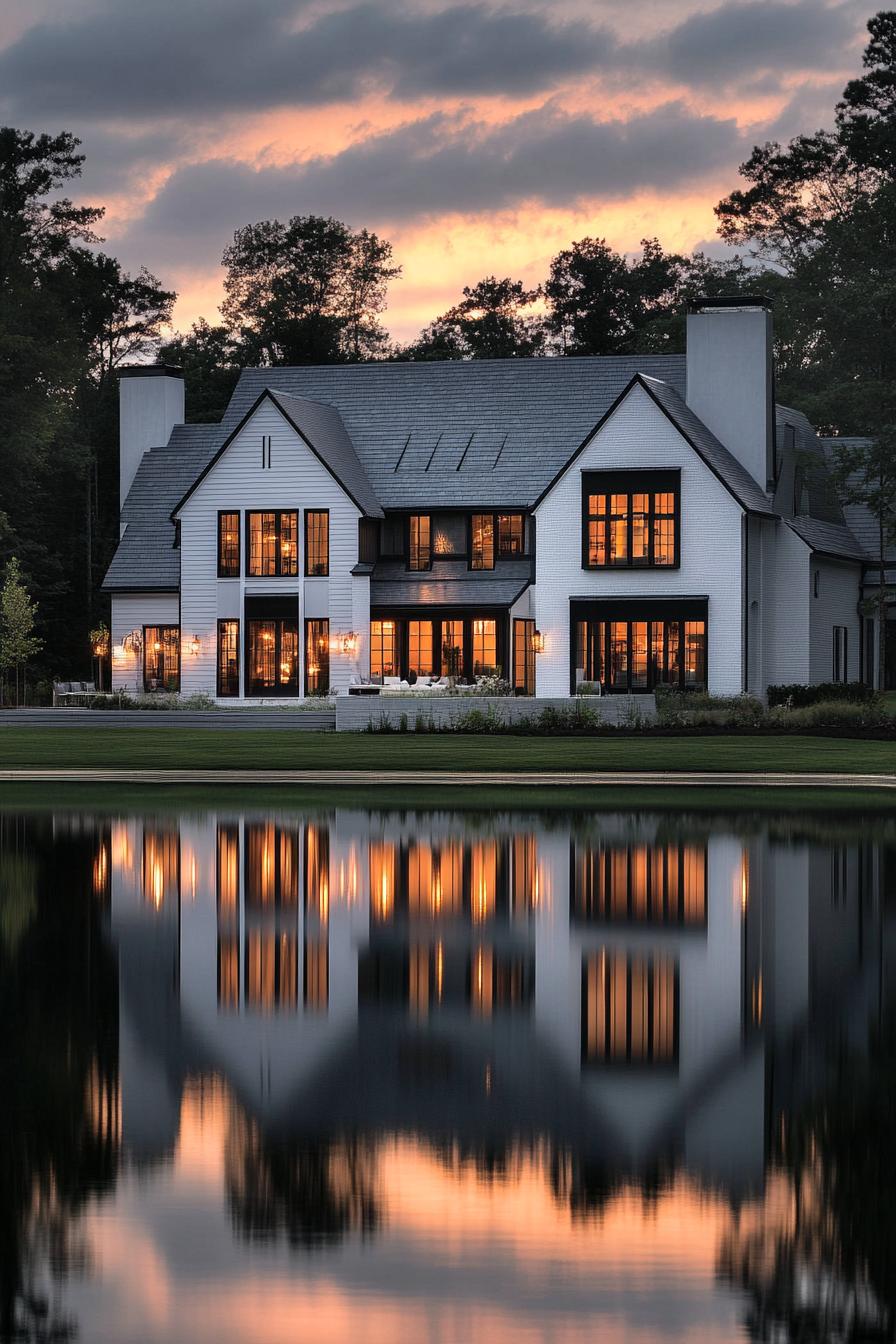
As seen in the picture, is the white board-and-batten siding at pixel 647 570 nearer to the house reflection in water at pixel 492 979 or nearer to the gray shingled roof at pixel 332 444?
the gray shingled roof at pixel 332 444

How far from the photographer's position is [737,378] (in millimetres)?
58250

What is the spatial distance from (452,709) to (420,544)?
12342 millimetres

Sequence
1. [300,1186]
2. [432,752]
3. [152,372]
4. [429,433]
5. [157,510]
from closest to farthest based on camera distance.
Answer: [300,1186]
[432,752]
[429,433]
[157,510]
[152,372]

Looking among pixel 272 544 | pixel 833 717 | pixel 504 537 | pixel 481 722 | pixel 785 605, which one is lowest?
pixel 481 722

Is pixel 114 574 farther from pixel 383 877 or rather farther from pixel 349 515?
pixel 383 877

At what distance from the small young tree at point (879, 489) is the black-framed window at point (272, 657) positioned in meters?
17.3

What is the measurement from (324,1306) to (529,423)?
182 ft

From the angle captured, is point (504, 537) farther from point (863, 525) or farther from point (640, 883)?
point (640, 883)

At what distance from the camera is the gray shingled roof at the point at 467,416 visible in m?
59.6

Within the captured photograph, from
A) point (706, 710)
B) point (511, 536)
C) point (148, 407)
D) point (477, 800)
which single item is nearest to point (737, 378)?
point (511, 536)

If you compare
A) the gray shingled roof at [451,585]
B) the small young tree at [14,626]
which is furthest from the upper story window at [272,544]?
the small young tree at [14,626]

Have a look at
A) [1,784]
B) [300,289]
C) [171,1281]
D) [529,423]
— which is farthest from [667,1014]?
[300,289]

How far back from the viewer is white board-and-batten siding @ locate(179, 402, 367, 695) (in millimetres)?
57875

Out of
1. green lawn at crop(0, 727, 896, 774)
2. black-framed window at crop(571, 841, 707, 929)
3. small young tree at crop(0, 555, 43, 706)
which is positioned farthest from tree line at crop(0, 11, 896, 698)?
black-framed window at crop(571, 841, 707, 929)
